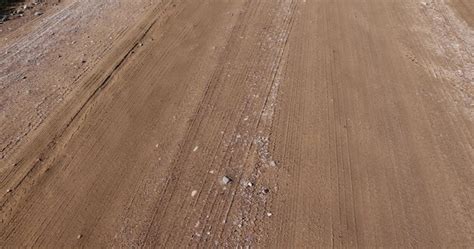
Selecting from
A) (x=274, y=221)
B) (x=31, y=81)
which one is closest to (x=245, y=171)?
(x=274, y=221)

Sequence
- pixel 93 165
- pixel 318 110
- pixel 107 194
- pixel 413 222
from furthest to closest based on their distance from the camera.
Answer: pixel 318 110 → pixel 93 165 → pixel 107 194 → pixel 413 222

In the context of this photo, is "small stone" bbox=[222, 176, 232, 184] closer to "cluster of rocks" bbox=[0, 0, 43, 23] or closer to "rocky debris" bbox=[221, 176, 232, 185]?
"rocky debris" bbox=[221, 176, 232, 185]

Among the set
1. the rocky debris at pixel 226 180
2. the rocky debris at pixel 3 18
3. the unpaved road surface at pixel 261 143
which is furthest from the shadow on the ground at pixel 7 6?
the rocky debris at pixel 226 180

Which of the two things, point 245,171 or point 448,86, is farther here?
point 448,86

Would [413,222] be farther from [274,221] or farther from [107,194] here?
[107,194]

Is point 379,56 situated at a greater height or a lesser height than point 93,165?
greater

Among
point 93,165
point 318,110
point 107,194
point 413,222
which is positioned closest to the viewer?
point 413,222
